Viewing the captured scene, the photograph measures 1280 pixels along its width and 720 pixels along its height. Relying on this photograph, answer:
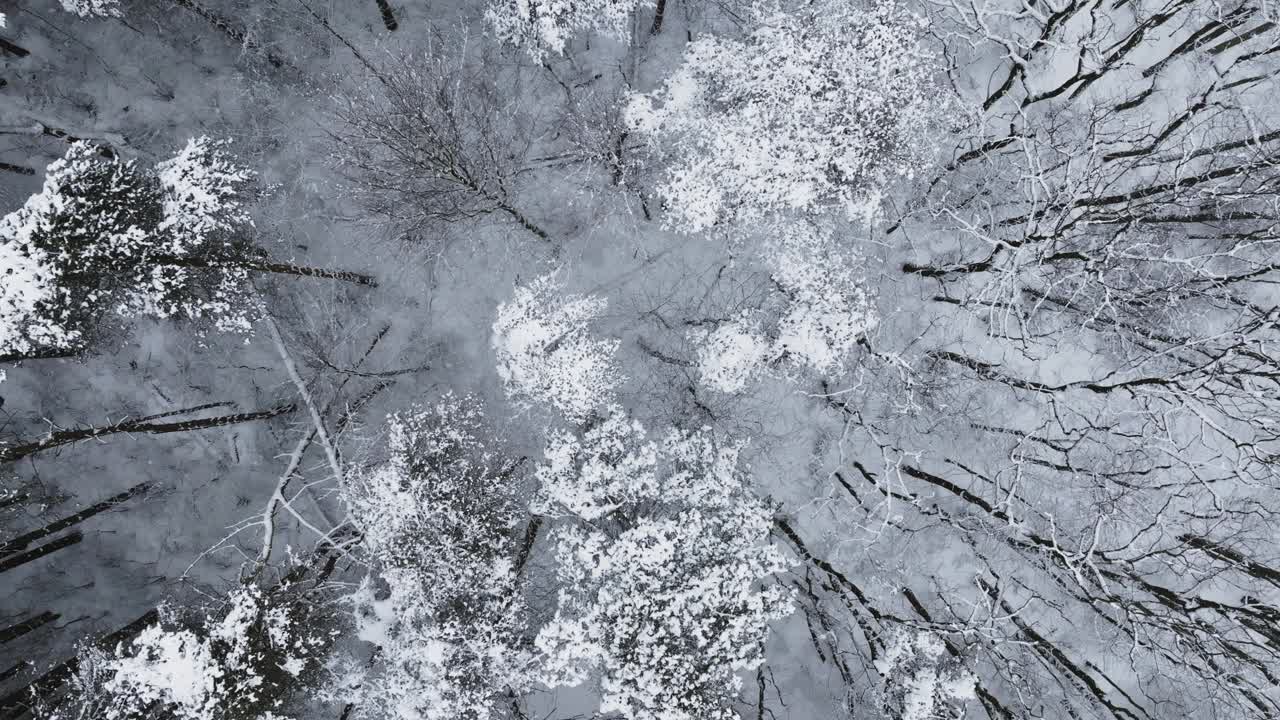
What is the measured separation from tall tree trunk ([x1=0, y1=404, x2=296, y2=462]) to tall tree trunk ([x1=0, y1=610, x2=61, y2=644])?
3.26 meters

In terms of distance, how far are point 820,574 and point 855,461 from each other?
7.60 feet

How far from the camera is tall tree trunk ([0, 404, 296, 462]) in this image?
11.4 metres

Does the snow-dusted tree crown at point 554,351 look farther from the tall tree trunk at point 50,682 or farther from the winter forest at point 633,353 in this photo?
the tall tree trunk at point 50,682

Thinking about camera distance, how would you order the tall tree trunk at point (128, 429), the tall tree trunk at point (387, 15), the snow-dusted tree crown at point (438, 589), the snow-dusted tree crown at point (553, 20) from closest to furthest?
the snow-dusted tree crown at point (438, 589)
the snow-dusted tree crown at point (553, 20)
the tall tree trunk at point (128, 429)
the tall tree trunk at point (387, 15)

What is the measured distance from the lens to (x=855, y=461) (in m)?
12.4

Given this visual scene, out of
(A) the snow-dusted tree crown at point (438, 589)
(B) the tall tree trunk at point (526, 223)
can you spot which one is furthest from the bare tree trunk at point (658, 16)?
(A) the snow-dusted tree crown at point (438, 589)

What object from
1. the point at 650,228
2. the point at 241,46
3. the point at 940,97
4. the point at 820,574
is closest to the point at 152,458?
the point at 241,46

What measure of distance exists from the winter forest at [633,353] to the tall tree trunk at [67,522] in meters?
0.14

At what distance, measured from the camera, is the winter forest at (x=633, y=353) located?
1009cm

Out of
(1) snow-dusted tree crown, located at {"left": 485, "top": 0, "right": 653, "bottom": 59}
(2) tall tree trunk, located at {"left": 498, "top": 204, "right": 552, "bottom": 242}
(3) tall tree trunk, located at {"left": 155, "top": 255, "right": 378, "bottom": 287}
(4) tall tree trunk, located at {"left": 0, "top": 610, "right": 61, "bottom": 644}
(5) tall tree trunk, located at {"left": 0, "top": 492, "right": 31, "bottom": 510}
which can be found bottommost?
(4) tall tree trunk, located at {"left": 0, "top": 610, "right": 61, "bottom": 644}

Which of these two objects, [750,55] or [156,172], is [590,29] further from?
[156,172]

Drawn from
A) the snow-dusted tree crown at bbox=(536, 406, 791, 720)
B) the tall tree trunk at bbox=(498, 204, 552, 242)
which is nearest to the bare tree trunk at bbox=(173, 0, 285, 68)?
the tall tree trunk at bbox=(498, 204, 552, 242)

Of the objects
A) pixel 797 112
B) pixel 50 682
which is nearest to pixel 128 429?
pixel 50 682

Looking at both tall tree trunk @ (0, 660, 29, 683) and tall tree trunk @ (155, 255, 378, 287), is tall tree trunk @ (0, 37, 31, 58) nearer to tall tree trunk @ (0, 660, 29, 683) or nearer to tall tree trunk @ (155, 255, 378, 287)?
tall tree trunk @ (155, 255, 378, 287)
